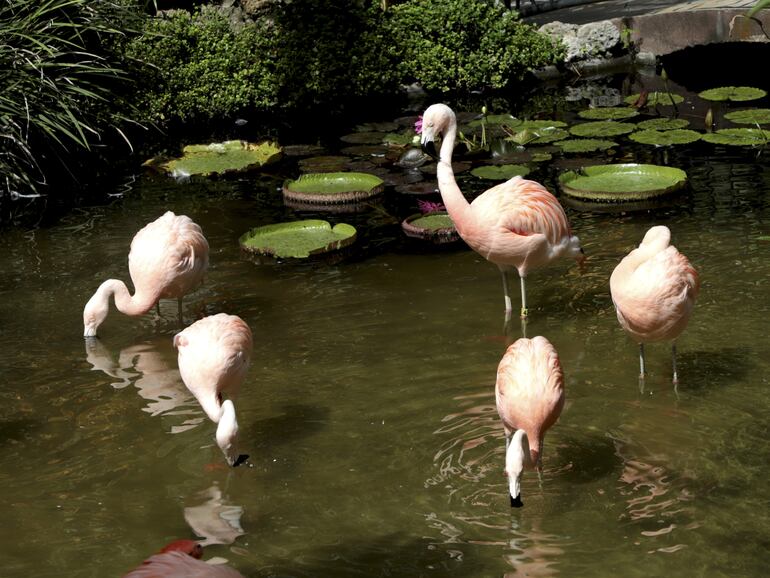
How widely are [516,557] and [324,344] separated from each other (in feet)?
7.62

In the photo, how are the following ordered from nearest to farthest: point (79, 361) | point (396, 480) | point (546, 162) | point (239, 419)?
1. point (396, 480)
2. point (239, 419)
3. point (79, 361)
4. point (546, 162)

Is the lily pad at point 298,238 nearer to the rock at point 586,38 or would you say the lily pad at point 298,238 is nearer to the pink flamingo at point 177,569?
the pink flamingo at point 177,569

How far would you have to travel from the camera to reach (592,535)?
4.18 m

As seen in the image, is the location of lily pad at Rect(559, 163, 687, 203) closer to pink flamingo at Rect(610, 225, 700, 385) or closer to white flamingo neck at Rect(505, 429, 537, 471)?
pink flamingo at Rect(610, 225, 700, 385)

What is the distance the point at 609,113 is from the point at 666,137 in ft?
3.37

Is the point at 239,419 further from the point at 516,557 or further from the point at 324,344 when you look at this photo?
the point at 516,557

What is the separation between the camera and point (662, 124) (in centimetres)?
948

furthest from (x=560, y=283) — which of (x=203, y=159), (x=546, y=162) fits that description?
(x=203, y=159)

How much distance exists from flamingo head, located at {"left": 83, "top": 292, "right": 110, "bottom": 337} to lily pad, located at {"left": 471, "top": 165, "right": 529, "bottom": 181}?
332cm

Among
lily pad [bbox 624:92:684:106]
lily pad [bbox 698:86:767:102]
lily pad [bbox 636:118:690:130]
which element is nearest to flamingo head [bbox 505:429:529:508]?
lily pad [bbox 636:118:690:130]

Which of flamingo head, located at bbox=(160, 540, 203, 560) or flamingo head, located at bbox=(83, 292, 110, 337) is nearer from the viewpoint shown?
flamingo head, located at bbox=(160, 540, 203, 560)

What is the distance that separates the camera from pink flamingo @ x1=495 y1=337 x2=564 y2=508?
4.44 m

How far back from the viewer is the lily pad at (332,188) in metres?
8.29

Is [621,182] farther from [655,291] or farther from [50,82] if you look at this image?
[50,82]
